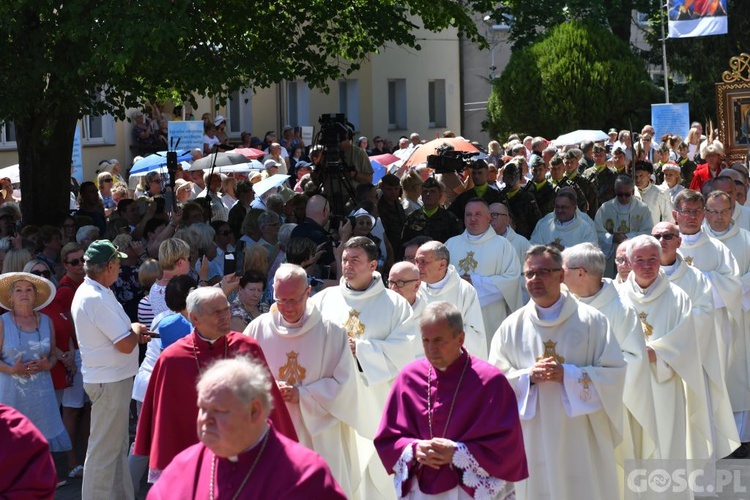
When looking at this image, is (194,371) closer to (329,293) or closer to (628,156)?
(329,293)

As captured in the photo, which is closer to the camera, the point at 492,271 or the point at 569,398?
the point at 569,398

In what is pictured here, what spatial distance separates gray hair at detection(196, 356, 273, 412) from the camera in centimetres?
409

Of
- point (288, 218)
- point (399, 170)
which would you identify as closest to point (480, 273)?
point (288, 218)

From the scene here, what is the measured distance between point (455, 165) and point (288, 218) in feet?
6.89

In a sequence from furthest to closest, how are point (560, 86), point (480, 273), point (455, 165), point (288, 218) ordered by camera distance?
point (560, 86), point (455, 165), point (288, 218), point (480, 273)

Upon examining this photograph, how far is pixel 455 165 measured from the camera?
13789mm

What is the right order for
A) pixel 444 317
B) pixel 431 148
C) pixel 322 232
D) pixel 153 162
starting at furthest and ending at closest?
1. pixel 153 162
2. pixel 431 148
3. pixel 322 232
4. pixel 444 317

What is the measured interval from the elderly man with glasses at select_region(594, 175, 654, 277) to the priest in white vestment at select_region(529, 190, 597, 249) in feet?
3.38

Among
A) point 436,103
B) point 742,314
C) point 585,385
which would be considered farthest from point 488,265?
point 436,103

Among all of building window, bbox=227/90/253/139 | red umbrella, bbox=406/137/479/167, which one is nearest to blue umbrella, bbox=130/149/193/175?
red umbrella, bbox=406/137/479/167

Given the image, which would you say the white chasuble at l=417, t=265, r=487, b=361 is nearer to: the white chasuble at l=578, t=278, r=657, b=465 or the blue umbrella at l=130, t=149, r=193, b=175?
the white chasuble at l=578, t=278, r=657, b=465

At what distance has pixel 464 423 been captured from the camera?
569 centimetres

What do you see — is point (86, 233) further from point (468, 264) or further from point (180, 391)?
point (180, 391)

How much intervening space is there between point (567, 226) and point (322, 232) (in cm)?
308
